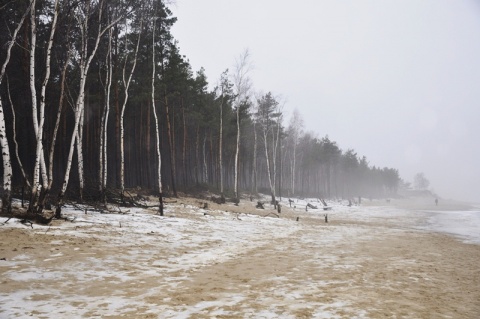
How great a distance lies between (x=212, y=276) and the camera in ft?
23.5

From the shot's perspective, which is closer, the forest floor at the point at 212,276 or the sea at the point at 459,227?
the forest floor at the point at 212,276

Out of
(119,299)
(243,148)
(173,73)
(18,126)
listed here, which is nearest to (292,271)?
(119,299)

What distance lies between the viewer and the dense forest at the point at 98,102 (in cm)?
1165

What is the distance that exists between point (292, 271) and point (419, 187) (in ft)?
615

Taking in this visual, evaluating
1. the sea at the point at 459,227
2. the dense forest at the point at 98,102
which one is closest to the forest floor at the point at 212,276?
the dense forest at the point at 98,102

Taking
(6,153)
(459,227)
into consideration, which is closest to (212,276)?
(6,153)

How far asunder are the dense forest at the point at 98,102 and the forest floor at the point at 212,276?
354 cm

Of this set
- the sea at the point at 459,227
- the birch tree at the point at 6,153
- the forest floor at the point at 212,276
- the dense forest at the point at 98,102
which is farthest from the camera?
the sea at the point at 459,227

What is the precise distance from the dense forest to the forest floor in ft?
11.6

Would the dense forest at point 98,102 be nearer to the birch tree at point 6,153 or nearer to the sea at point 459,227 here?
the birch tree at point 6,153

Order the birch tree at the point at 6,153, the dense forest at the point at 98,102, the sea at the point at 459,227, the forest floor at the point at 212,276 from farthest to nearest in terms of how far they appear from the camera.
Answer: the sea at the point at 459,227 < the dense forest at the point at 98,102 < the birch tree at the point at 6,153 < the forest floor at the point at 212,276

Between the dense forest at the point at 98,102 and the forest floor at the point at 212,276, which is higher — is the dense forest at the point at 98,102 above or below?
above

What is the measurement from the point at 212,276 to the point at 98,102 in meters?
25.3

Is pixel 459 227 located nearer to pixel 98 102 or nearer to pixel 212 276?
pixel 212 276
